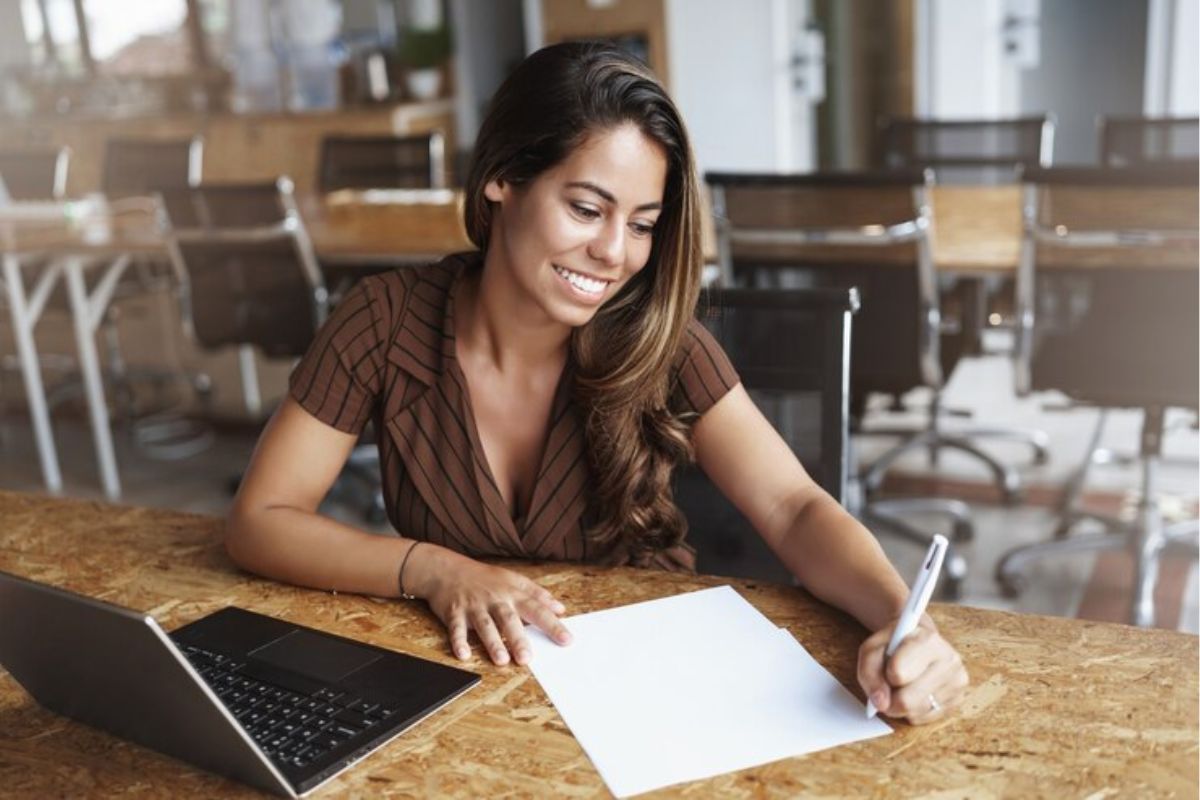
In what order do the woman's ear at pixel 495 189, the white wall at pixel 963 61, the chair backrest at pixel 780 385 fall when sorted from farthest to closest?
1. the white wall at pixel 963 61
2. the chair backrest at pixel 780 385
3. the woman's ear at pixel 495 189

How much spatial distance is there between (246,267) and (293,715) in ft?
8.31

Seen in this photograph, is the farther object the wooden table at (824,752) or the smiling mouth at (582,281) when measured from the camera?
the smiling mouth at (582,281)

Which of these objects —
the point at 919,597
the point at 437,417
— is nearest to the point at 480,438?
the point at 437,417

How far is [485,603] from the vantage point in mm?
1174

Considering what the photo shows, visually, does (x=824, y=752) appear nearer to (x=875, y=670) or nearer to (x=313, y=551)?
(x=875, y=670)

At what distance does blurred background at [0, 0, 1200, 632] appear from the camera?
102 inches

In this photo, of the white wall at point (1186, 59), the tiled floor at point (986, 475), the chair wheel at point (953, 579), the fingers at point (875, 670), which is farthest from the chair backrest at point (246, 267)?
the white wall at point (1186, 59)

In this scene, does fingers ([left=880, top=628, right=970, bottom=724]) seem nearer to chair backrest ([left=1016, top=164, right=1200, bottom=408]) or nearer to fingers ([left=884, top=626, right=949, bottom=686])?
fingers ([left=884, top=626, right=949, bottom=686])

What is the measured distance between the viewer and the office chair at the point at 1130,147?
3.31 m

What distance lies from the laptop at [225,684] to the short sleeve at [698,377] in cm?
45

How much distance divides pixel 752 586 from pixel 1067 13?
4.95 meters

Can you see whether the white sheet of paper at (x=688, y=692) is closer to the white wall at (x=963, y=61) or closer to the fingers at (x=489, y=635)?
the fingers at (x=489, y=635)

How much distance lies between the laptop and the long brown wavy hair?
0.39m

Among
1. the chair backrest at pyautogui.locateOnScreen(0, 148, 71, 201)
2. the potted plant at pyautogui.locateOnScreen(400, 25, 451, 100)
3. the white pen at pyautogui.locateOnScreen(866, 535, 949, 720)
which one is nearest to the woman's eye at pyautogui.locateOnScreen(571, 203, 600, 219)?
the white pen at pyautogui.locateOnScreen(866, 535, 949, 720)
